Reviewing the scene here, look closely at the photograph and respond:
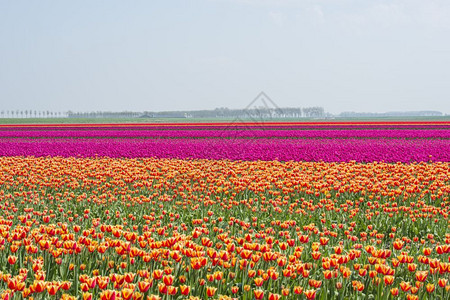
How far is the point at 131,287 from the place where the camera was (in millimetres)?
3836

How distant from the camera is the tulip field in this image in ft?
14.8

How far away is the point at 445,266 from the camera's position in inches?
176

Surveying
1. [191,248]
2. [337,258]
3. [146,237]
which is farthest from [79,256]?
[337,258]

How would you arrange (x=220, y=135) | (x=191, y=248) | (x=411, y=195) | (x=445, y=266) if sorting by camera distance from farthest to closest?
(x=220, y=135) < (x=411, y=195) < (x=191, y=248) < (x=445, y=266)

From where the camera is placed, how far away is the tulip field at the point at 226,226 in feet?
14.8

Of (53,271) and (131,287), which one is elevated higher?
(131,287)

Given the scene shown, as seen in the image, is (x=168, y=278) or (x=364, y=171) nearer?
(x=168, y=278)

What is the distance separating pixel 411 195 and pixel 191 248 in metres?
7.34

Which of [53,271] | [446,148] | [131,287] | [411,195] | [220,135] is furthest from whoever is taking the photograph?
[220,135]

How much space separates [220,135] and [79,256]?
1087 inches

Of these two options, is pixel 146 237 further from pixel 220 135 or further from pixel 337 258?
pixel 220 135

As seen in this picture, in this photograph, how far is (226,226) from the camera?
28.4ft

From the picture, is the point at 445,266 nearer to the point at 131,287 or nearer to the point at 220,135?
the point at 131,287

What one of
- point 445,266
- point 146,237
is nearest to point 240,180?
point 146,237
